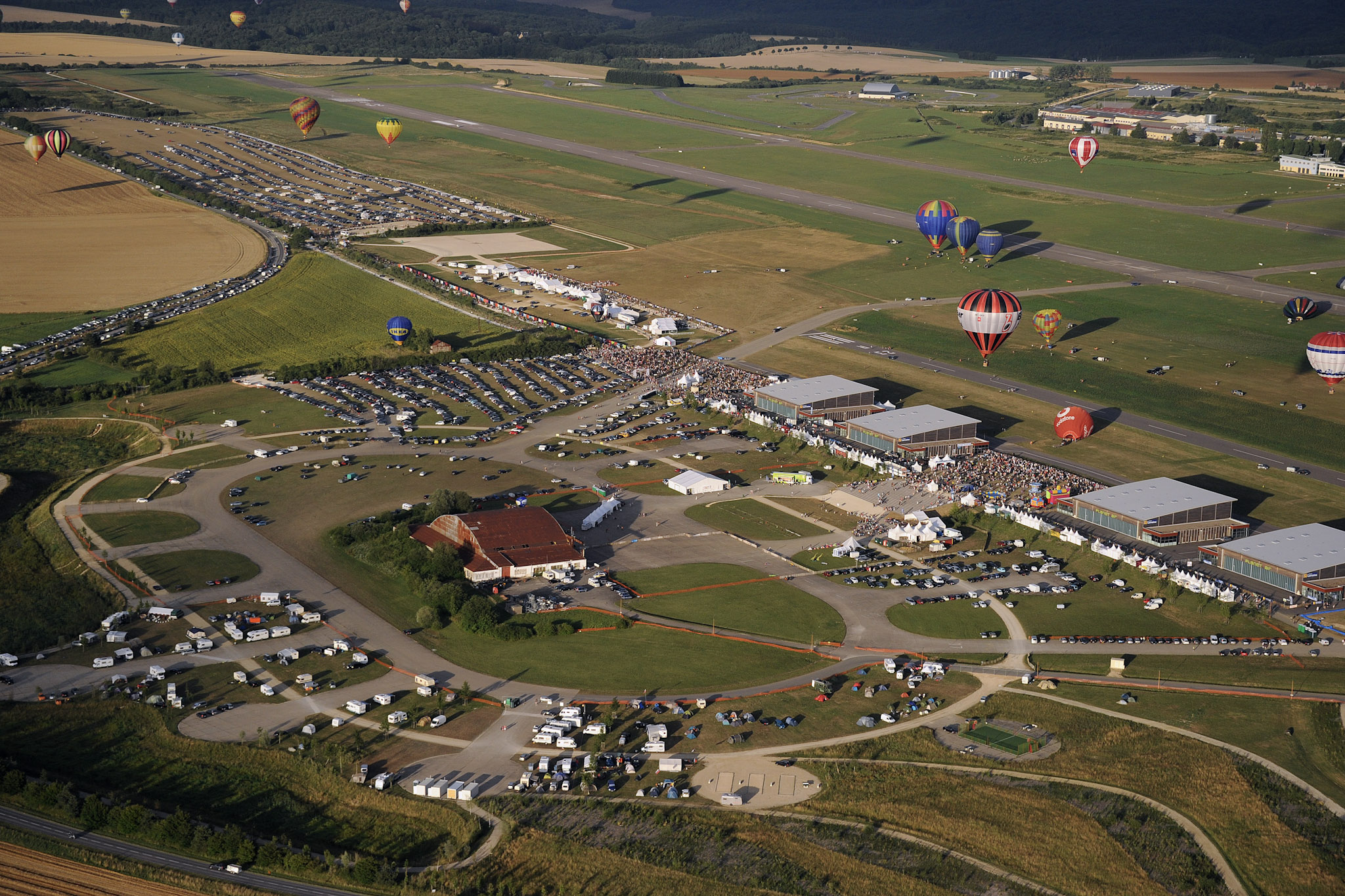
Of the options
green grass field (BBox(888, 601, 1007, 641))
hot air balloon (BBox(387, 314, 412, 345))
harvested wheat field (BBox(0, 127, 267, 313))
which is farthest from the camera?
harvested wheat field (BBox(0, 127, 267, 313))

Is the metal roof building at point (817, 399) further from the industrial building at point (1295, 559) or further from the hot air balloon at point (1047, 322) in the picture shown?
the industrial building at point (1295, 559)

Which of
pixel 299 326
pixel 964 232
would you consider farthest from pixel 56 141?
pixel 964 232

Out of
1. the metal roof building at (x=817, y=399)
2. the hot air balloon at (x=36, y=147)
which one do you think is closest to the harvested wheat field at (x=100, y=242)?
the hot air balloon at (x=36, y=147)

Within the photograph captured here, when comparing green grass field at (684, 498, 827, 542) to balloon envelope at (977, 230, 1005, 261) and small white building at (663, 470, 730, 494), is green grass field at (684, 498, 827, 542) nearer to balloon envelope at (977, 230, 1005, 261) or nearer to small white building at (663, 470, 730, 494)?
small white building at (663, 470, 730, 494)

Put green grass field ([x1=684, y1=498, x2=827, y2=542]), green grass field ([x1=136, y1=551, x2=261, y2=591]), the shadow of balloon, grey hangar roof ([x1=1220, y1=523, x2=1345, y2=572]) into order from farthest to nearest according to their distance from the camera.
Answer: the shadow of balloon
green grass field ([x1=684, y1=498, x2=827, y2=542])
green grass field ([x1=136, y1=551, x2=261, y2=591])
grey hangar roof ([x1=1220, y1=523, x2=1345, y2=572])

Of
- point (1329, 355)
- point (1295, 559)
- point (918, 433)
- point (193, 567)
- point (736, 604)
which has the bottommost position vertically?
point (193, 567)

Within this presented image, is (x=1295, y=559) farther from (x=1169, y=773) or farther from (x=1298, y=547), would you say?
(x=1169, y=773)

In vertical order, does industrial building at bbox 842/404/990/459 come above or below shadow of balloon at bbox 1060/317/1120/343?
below

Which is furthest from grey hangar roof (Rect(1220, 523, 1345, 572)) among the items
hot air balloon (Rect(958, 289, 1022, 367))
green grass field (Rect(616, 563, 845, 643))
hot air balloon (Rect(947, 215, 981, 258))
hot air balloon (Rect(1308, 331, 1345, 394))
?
hot air balloon (Rect(947, 215, 981, 258))
